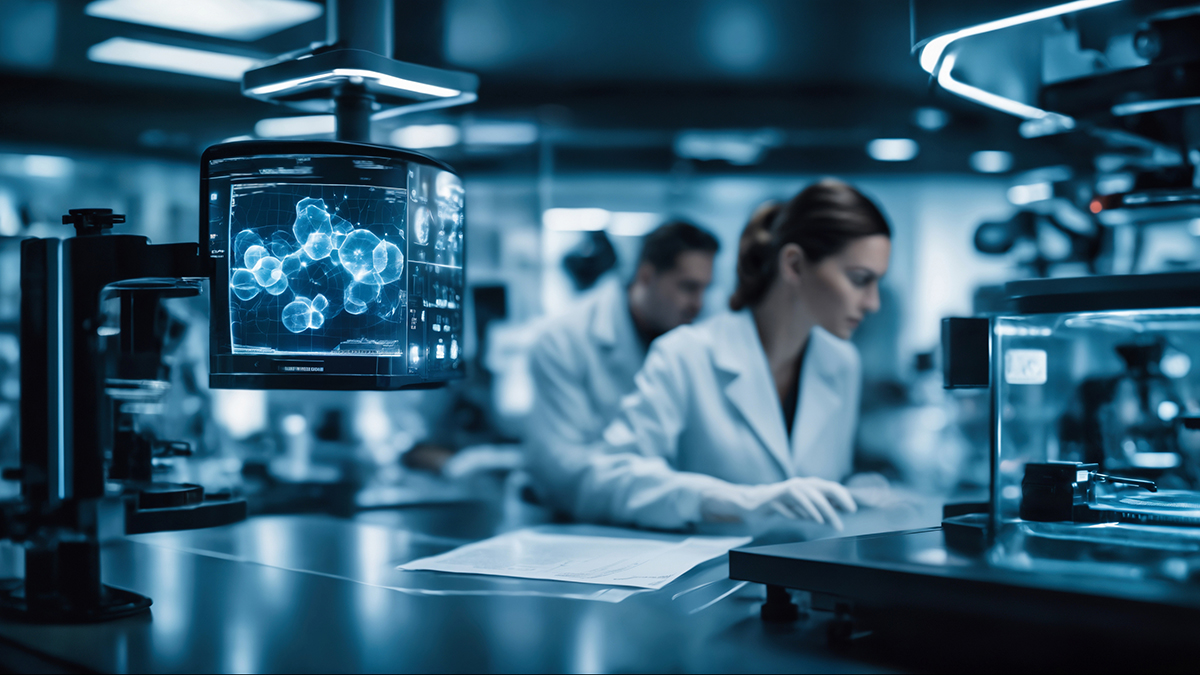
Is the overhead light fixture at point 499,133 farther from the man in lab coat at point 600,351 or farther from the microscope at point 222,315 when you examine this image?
the microscope at point 222,315

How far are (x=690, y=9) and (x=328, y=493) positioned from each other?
5.33 feet

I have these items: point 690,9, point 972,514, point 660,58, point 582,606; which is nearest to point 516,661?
point 582,606

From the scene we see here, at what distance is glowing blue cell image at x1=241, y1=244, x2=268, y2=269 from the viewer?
1105mm

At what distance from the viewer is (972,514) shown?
1221 mm

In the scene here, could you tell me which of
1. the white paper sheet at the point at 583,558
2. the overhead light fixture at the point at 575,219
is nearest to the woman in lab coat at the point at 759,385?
the white paper sheet at the point at 583,558

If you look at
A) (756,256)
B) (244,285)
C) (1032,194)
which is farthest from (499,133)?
(244,285)

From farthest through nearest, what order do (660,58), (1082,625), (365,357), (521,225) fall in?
(521,225) < (660,58) < (365,357) < (1082,625)

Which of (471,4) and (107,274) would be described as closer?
(107,274)

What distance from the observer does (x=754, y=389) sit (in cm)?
187

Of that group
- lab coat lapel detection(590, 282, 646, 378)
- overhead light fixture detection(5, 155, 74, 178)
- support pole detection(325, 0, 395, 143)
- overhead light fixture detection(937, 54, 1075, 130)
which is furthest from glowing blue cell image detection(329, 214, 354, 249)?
overhead light fixture detection(5, 155, 74, 178)

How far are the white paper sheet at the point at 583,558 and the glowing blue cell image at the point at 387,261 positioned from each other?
421 millimetres

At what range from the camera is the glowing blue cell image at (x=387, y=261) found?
1141 mm

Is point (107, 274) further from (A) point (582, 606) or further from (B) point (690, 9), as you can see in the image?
(B) point (690, 9)

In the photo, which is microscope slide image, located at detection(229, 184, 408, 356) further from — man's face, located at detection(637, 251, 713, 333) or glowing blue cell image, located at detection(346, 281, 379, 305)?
man's face, located at detection(637, 251, 713, 333)
